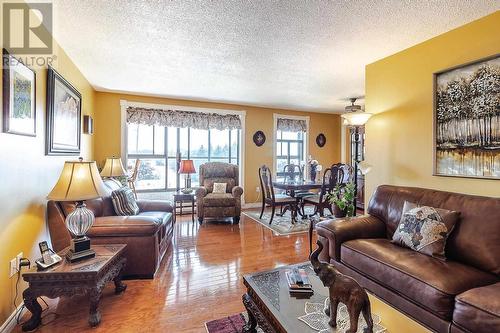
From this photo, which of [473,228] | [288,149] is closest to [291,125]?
[288,149]

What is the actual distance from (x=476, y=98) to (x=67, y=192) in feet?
11.7

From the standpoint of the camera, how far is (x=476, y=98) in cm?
222

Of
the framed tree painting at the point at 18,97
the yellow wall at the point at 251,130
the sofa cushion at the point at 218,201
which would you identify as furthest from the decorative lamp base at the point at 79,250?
the yellow wall at the point at 251,130

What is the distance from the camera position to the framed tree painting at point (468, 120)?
2115 millimetres

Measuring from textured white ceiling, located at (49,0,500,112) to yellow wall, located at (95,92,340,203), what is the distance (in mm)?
825

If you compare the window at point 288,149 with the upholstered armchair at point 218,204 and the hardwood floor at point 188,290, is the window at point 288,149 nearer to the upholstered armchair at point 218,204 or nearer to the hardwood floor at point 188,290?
the upholstered armchair at point 218,204

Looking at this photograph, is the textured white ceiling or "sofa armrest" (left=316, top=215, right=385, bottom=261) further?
"sofa armrest" (left=316, top=215, right=385, bottom=261)

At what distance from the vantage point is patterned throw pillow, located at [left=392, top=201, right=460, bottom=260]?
1891mm

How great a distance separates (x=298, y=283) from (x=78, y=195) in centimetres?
175

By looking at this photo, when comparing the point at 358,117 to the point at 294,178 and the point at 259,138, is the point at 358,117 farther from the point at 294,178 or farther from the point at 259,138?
the point at 259,138

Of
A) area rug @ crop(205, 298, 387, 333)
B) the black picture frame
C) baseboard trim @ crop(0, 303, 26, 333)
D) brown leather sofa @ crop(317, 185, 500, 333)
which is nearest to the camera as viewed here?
area rug @ crop(205, 298, 387, 333)

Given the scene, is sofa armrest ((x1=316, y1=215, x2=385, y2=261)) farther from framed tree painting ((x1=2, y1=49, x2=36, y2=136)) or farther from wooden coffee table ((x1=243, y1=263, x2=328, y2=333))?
framed tree painting ((x1=2, y1=49, x2=36, y2=136))

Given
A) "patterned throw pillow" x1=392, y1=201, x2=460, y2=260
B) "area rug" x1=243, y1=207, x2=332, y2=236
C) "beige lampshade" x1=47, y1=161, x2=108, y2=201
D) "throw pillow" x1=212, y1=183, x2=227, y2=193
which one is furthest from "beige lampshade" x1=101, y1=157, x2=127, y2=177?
"patterned throw pillow" x1=392, y1=201, x2=460, y2=260

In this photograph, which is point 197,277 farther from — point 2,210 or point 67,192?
point 2,210
